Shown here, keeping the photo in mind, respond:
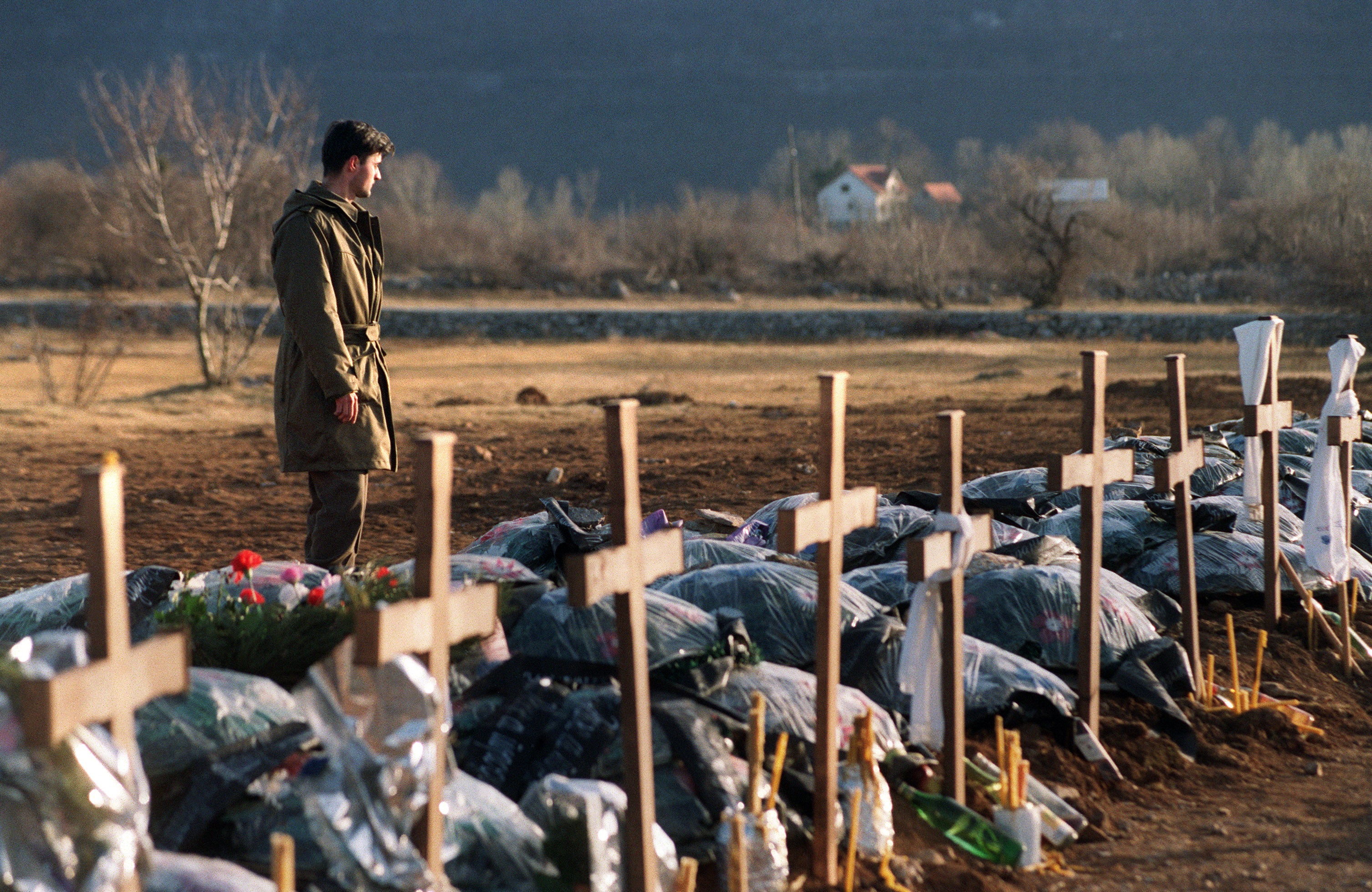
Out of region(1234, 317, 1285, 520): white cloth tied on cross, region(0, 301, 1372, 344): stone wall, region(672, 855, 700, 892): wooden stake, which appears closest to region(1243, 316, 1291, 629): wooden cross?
region(1234, 317, 1285, 520): white cloth tied on cross

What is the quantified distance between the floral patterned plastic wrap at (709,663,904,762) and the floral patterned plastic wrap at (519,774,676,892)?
0.59m

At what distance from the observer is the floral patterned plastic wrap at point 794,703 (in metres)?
3.21

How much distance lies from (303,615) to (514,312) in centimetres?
2496

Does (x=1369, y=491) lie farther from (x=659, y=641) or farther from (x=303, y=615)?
(x=303, y=615)

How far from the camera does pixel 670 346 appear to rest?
24.5 meters

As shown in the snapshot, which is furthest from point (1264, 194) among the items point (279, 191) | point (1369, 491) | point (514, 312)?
point (1369, 491)

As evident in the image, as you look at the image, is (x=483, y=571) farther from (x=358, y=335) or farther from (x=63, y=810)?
(x=63, y=810)

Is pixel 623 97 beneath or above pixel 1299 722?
above

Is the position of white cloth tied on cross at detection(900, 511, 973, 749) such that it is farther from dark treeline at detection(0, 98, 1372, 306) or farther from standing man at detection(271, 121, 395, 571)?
dark treeline at detection(0, 98, 1372, 306)

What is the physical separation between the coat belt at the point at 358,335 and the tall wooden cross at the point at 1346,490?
3097mm

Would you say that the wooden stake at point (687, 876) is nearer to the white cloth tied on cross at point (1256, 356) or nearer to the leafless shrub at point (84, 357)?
the white cloth tied on cross at point (1256, 356)

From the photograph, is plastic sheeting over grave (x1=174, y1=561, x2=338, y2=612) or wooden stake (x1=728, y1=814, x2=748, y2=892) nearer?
wooden stake (x1=728, y1=814, x2=748, y2=892)

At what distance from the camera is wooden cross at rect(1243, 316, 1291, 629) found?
4.75m

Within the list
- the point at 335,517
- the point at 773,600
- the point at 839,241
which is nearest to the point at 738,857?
the point at 773,600
